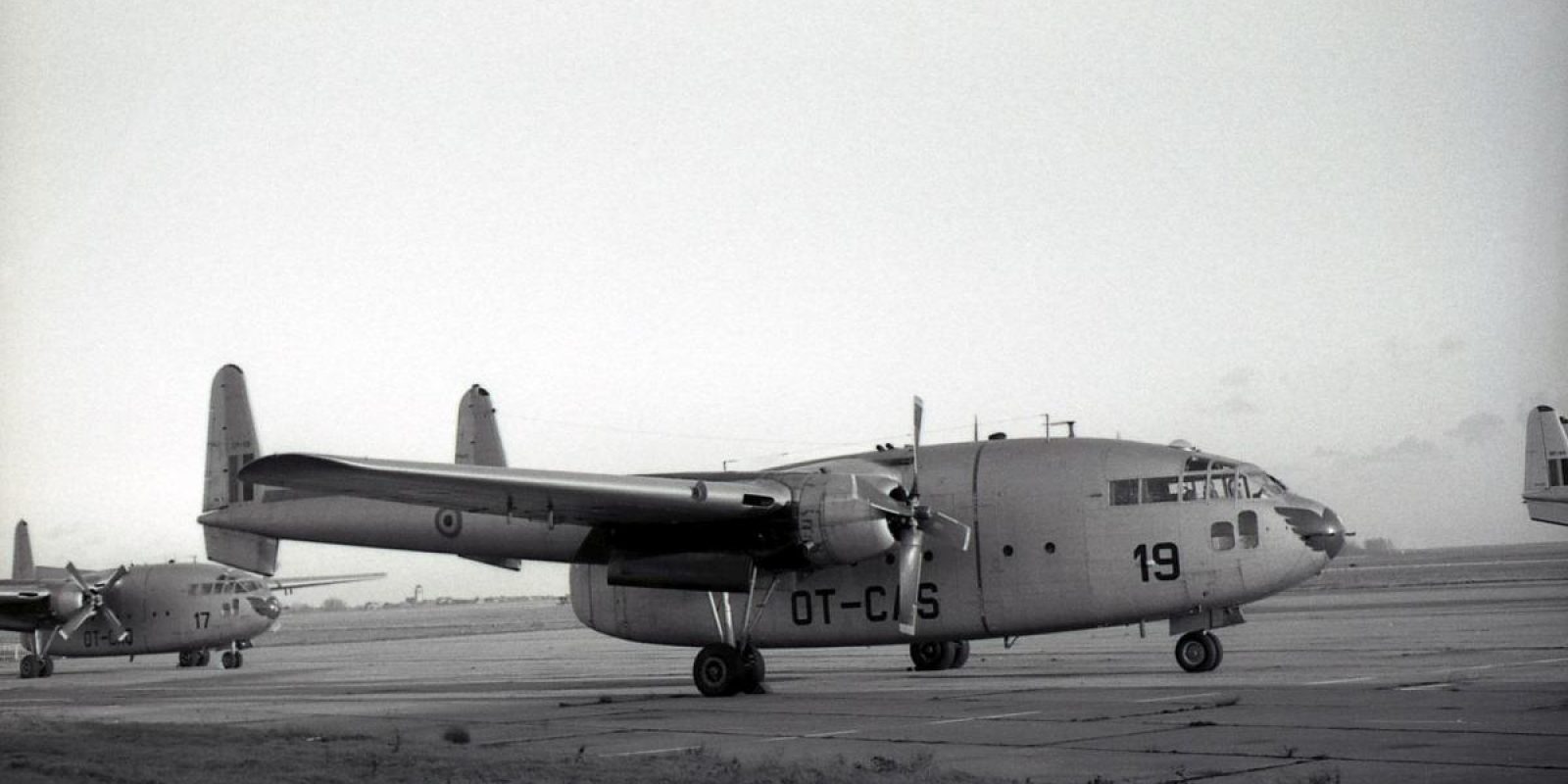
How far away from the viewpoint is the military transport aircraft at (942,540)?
68.2 ft

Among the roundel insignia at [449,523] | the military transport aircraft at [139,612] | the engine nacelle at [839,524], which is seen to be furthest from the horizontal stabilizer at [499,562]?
the military transport aircraft at [139,612]

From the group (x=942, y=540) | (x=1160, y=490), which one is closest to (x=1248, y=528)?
(x=1160, y=490)

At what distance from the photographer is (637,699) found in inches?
838

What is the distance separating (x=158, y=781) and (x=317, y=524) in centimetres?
1596

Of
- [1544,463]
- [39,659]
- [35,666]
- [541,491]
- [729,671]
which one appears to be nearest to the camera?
[541,491]

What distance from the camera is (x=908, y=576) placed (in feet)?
→ 70.4

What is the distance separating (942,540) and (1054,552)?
173 centimetres

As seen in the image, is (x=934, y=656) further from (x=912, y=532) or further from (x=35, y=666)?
(x=35, y=666)

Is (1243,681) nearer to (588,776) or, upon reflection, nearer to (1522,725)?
(1522,725)

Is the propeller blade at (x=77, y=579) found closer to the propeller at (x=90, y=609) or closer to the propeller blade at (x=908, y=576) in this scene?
the propeller at (x=90, y=609)

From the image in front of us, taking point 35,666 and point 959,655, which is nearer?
point 959,655

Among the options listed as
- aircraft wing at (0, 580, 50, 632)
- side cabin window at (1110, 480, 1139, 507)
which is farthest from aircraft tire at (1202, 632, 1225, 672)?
aircraft wing at (0, 580, 50, 632)

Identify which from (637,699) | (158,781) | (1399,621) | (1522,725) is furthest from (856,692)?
(1399,621)

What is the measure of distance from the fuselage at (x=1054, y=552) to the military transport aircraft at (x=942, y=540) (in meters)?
0.03
